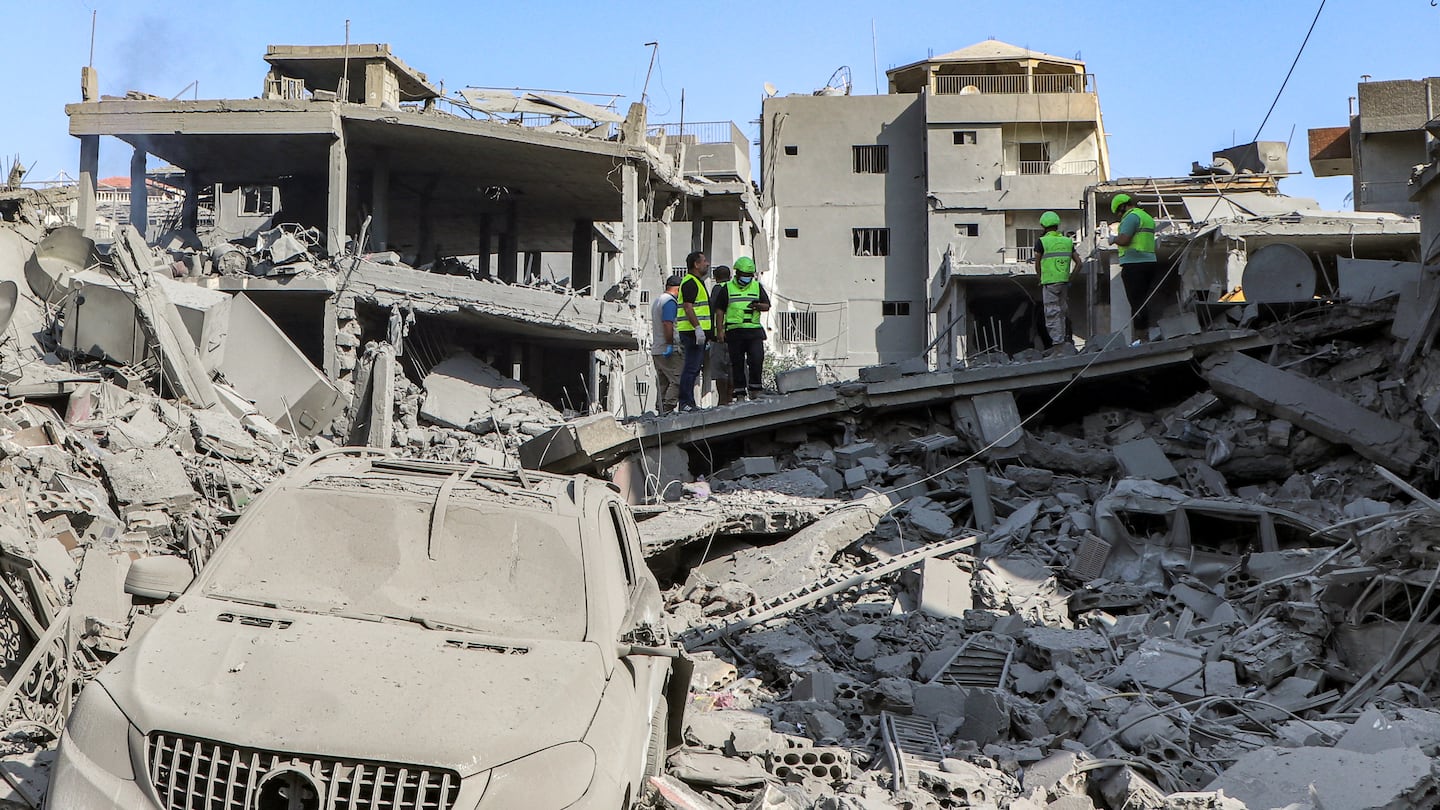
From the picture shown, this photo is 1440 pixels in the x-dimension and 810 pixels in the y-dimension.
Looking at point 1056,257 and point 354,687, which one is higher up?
point 1056,257

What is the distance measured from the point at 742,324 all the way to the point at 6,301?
9358 mm

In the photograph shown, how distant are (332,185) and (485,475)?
1568 centimetres

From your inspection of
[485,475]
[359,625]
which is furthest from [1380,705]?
[359,625]

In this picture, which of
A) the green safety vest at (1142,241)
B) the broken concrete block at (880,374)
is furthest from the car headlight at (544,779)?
the green safety vest at (1142,241)

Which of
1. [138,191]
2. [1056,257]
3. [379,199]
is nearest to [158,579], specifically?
[1056,257]

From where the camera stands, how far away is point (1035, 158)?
42.4 meters

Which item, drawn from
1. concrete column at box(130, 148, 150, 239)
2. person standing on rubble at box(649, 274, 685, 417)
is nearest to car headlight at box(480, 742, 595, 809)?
person standing on rubble at box(649, 274, 685, 417)

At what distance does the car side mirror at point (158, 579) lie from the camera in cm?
503

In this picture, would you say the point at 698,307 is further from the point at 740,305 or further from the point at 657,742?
the point at 657,742

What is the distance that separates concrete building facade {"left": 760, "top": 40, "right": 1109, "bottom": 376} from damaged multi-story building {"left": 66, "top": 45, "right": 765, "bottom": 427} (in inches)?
628

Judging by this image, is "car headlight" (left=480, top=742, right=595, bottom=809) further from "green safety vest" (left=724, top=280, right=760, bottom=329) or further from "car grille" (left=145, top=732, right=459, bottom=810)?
"green safety vest" (left=724, top=280, right=760, bottom=329)

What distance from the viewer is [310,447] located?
52.5ft

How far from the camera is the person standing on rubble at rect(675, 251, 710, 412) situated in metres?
14.0

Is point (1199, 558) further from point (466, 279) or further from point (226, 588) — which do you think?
point (466, 279)
